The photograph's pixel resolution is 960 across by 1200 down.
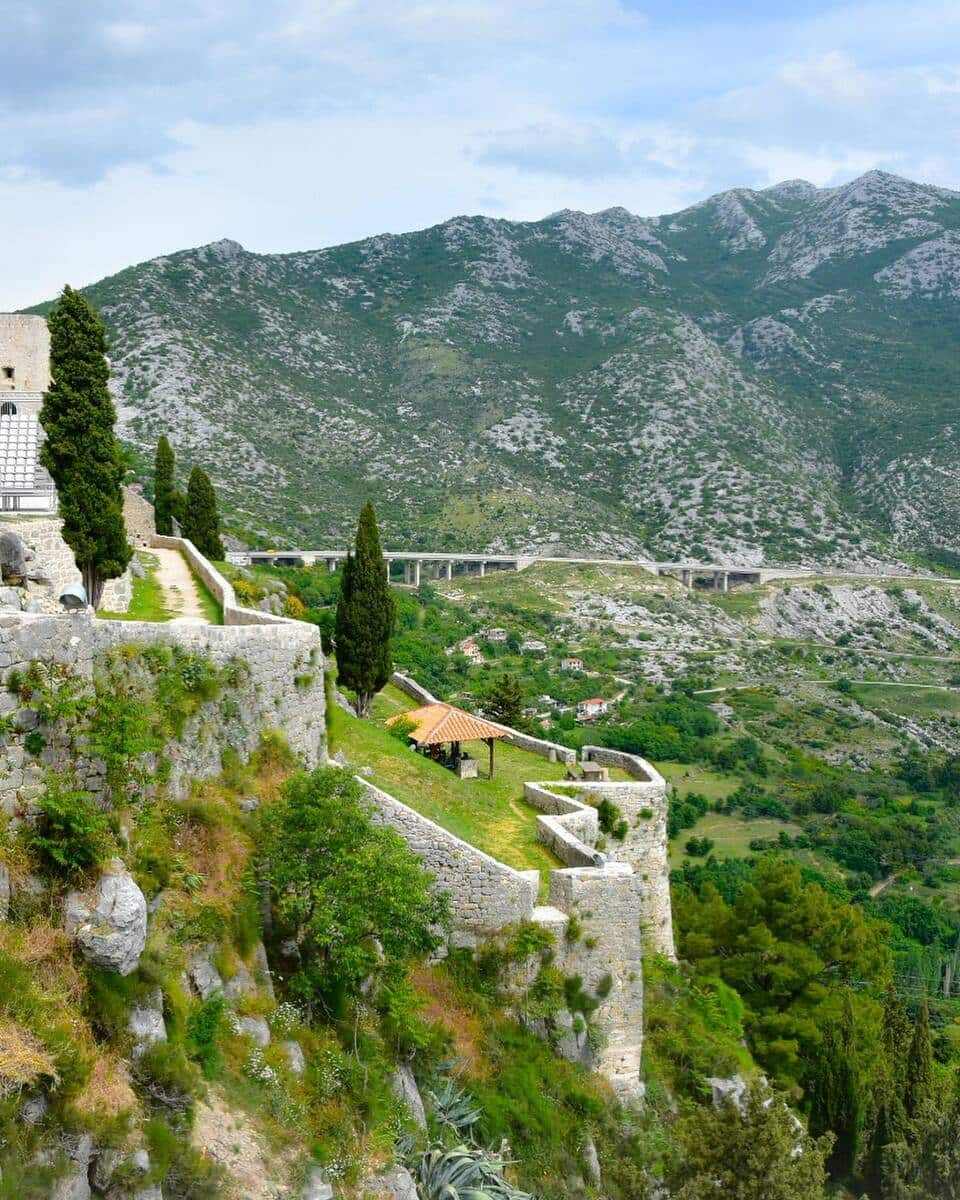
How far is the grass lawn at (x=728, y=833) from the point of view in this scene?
62.9 metres

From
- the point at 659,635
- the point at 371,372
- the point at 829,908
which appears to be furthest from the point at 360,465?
the point at 829,908

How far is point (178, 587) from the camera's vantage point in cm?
2381

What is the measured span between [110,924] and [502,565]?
103 metres

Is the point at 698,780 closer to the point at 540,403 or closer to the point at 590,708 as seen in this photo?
the point at 590,708

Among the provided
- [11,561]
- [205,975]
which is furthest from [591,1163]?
[11,561]

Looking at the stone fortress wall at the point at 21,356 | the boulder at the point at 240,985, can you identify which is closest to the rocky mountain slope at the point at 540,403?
the stone fortress wall at the point at 21,356

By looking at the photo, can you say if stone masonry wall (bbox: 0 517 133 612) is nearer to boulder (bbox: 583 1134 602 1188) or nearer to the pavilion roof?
the pavilion roof

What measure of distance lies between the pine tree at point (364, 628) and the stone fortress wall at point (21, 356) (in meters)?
11.4

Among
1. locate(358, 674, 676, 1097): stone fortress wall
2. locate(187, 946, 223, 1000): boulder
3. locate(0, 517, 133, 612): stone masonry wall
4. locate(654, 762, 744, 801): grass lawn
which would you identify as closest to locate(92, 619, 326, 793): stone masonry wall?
locate(358, 674, 676, 1097): stone fortress wall

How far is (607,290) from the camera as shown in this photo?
17275cm

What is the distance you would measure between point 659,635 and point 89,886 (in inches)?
3728

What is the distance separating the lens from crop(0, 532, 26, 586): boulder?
14039mm

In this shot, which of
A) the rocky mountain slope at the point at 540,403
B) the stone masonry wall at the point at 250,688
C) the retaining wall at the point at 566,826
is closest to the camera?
the stone masonry wall at the point at 250,688

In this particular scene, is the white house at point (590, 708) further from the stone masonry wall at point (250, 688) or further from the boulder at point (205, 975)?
the boulder at point (205, 975)
